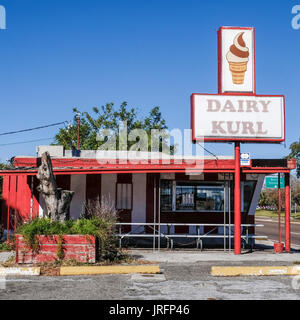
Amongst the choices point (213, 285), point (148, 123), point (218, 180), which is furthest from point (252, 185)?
point (148, 123)

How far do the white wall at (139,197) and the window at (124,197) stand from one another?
215 mm

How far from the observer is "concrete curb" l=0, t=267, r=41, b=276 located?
437 inches

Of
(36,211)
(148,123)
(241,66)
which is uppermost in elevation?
(148,123)

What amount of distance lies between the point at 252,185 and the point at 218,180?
56.7 inches

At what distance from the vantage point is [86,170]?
1583cm

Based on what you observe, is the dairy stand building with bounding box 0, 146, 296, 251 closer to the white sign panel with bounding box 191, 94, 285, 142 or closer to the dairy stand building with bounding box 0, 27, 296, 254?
the dairy stand building with bounding box 0, 27, 296, 254

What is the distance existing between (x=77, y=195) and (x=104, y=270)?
25.2ft

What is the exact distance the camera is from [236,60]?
15.6 m

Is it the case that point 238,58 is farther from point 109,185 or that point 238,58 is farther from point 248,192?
point 109,185

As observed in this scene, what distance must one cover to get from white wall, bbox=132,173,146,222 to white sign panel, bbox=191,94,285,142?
4332 millimetres

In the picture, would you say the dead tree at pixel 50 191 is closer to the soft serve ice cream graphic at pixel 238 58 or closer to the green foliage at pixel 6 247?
the green foliage at pixel 6 247

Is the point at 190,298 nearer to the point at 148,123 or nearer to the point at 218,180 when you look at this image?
the point at 218,180

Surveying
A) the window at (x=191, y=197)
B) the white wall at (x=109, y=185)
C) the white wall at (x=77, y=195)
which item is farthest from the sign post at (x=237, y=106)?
the white wall at (x=77, y=195)
